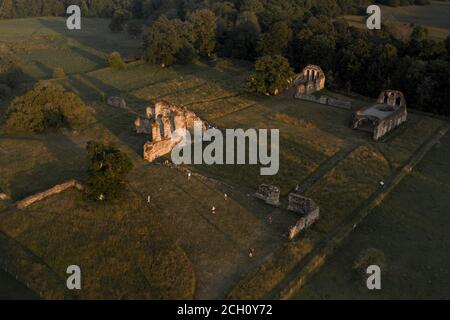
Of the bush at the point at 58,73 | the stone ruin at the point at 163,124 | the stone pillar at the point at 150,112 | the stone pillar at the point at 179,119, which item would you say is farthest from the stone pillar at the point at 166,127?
the bush at the point at 58,73

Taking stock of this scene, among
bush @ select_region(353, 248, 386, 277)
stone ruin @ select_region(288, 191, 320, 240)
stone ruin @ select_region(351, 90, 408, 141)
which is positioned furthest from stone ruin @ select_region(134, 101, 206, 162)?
bush @ select_region(353, 248, 386, 277)

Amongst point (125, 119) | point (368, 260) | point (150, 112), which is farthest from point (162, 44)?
point (368, 260)

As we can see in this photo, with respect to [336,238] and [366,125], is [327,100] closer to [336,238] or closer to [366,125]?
[366,125]

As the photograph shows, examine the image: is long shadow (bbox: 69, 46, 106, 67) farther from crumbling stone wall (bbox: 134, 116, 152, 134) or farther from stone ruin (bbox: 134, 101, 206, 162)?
crumbling stone wall (bbox: 134, 116, 152, 134)
